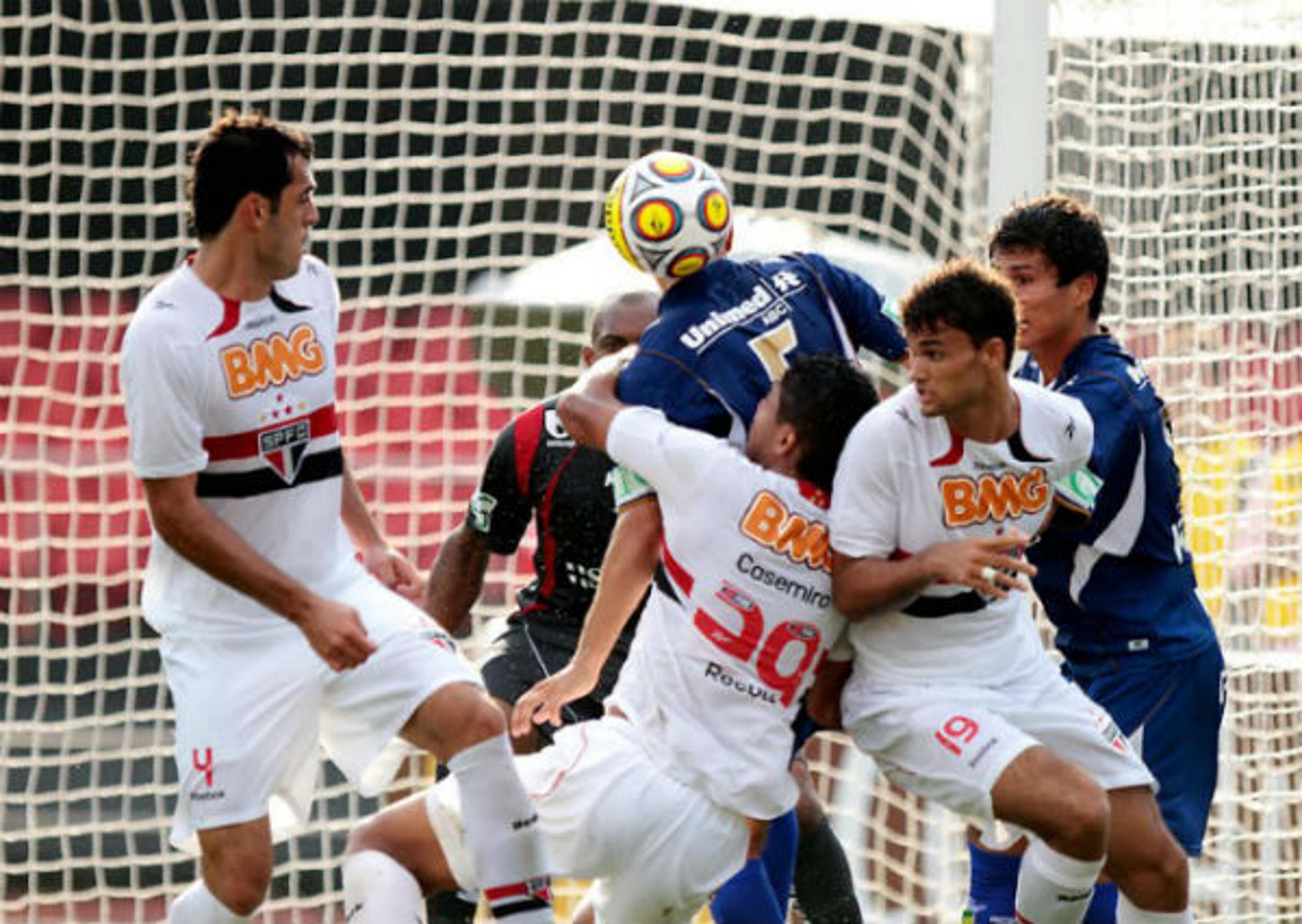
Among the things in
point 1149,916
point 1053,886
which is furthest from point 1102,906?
point 1053,886

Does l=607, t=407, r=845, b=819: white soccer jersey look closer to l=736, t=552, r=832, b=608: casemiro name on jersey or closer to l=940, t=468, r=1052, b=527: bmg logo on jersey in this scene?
l=736, t=552, r=832, b=608: casemiro name on jersey

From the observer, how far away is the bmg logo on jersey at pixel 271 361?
15.6 ft

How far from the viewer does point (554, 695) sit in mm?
4797

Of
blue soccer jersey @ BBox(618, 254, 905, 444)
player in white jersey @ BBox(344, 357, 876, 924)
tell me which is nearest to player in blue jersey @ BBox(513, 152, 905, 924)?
blue soccer jersey @ BBox(618, 254, 905, 444)

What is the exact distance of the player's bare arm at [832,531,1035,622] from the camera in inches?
171

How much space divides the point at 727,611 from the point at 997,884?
157 cm

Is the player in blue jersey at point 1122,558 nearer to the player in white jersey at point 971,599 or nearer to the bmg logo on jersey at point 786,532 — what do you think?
the player in white jersey at point 971,599

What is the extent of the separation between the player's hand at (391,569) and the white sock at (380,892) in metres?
0.82

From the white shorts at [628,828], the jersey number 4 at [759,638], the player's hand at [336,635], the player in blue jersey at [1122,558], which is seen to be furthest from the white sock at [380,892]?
the player in blue jersey at [1122,558]

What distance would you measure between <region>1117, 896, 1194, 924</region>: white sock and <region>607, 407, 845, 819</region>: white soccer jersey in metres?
0.94

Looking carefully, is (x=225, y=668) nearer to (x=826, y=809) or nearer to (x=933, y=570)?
(x=933, y=570)

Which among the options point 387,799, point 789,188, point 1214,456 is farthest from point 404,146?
point 1214,456

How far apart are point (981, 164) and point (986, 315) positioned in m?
2.40

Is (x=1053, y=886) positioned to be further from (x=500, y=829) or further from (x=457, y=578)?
(x=457, y=578)
